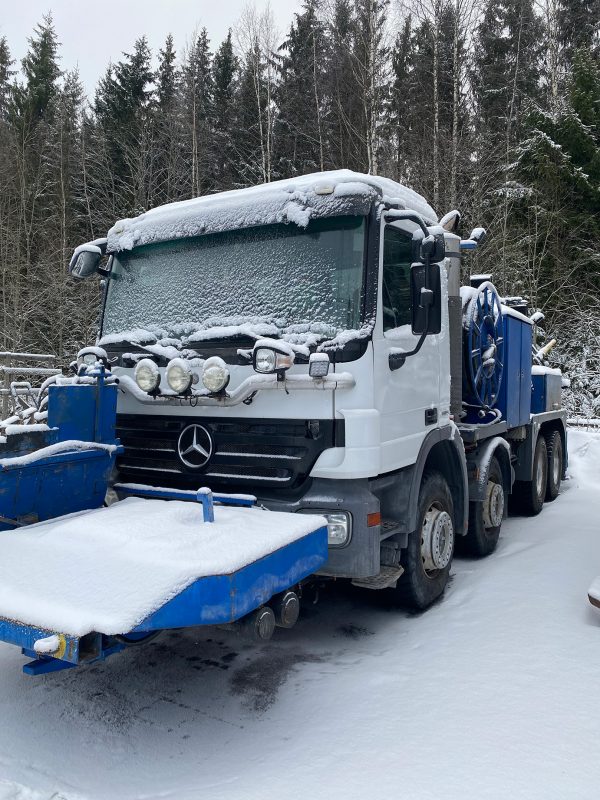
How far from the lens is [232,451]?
11.9 ft

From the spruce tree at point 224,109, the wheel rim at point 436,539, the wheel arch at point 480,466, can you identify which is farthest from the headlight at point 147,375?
the spruce tree at point 224,109

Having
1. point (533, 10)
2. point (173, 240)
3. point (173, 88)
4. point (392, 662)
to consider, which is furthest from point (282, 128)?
point (392, 662)

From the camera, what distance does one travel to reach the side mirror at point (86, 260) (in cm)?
444

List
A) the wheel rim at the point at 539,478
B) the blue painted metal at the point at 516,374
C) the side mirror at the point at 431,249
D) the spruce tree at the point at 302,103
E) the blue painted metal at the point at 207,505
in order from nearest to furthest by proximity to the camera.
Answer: the blue painted metal at the point at 207,505 → the side mirror at the point at 431,249 → the blue painted metal at the point at 516,374 → the wheel rim at the point at 539,478 → the spruce tree at the point at 302,103

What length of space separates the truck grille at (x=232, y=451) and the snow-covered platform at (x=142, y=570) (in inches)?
16.0

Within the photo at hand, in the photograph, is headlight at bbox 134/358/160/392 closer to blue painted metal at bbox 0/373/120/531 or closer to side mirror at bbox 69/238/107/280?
blue painted metal at bbox 0/373/120/531

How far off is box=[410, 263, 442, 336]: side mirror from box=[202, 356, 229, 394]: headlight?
1.14 meters

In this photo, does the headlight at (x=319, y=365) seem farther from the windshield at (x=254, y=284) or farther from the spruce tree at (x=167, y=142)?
the spruce tree at (x=167, y=142)

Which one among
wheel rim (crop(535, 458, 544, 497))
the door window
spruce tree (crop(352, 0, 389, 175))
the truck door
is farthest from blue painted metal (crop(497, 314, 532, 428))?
spruce tree (crop(352, 0, 389, 175))

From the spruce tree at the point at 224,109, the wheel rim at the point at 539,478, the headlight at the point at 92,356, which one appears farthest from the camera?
the spruce tree at the point at 224,109

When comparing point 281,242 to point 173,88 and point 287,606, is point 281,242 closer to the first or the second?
point 287,606

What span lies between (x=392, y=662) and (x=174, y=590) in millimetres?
1601

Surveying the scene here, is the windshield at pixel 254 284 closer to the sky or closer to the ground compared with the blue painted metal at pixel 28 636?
closer to the sky

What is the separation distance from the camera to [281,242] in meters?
3.71
